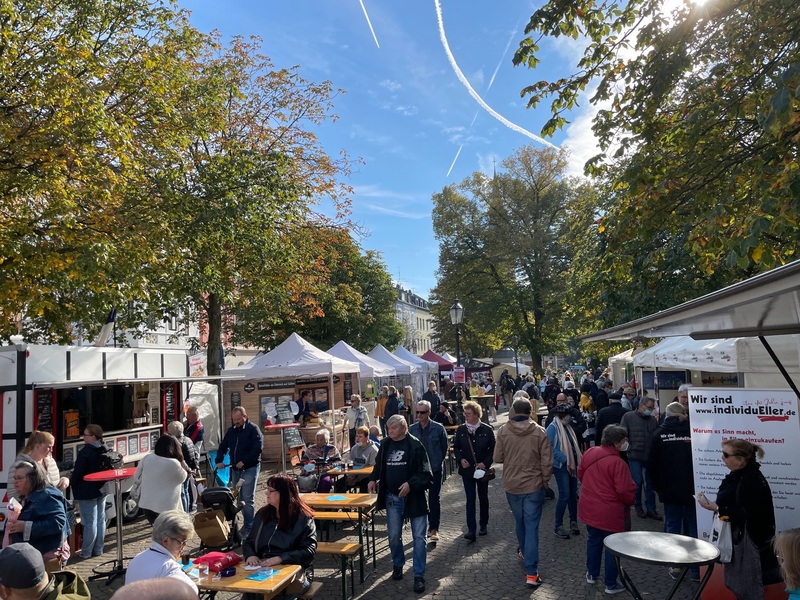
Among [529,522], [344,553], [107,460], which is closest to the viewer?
[344,553]

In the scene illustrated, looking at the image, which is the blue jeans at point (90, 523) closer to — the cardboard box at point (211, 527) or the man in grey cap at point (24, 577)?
the cardboard box at point (211, 527)

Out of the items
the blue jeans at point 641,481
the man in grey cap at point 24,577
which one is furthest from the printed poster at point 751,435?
the man in grey cap at point 24,577

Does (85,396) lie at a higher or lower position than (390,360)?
lower

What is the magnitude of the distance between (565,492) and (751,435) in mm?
2949

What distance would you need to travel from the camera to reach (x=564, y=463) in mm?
7531

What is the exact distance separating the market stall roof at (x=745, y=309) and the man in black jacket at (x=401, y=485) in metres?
2.49

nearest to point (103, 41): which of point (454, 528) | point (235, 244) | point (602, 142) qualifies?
point (235, 244)

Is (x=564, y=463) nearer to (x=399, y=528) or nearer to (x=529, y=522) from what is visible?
(x=529, y=522)

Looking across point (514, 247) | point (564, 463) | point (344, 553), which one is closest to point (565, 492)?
point (564, 463)

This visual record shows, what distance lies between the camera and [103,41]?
11.2 m

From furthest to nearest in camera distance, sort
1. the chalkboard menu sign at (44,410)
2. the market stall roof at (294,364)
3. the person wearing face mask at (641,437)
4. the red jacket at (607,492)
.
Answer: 1. the market stall roof at (294,364)
2. the chalkboard menu sign at (44,410)
3. the person wearing face mask at (641,437)
4. the red jacket at (607,492)

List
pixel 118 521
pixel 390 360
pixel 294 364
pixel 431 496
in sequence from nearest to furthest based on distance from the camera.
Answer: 1. pixel 118 521
2. pixel 431 496
3. pixel 294 364
4. pixel 390 360

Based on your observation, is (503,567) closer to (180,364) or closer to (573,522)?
(573,522)

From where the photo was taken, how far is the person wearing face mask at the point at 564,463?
7508mm
